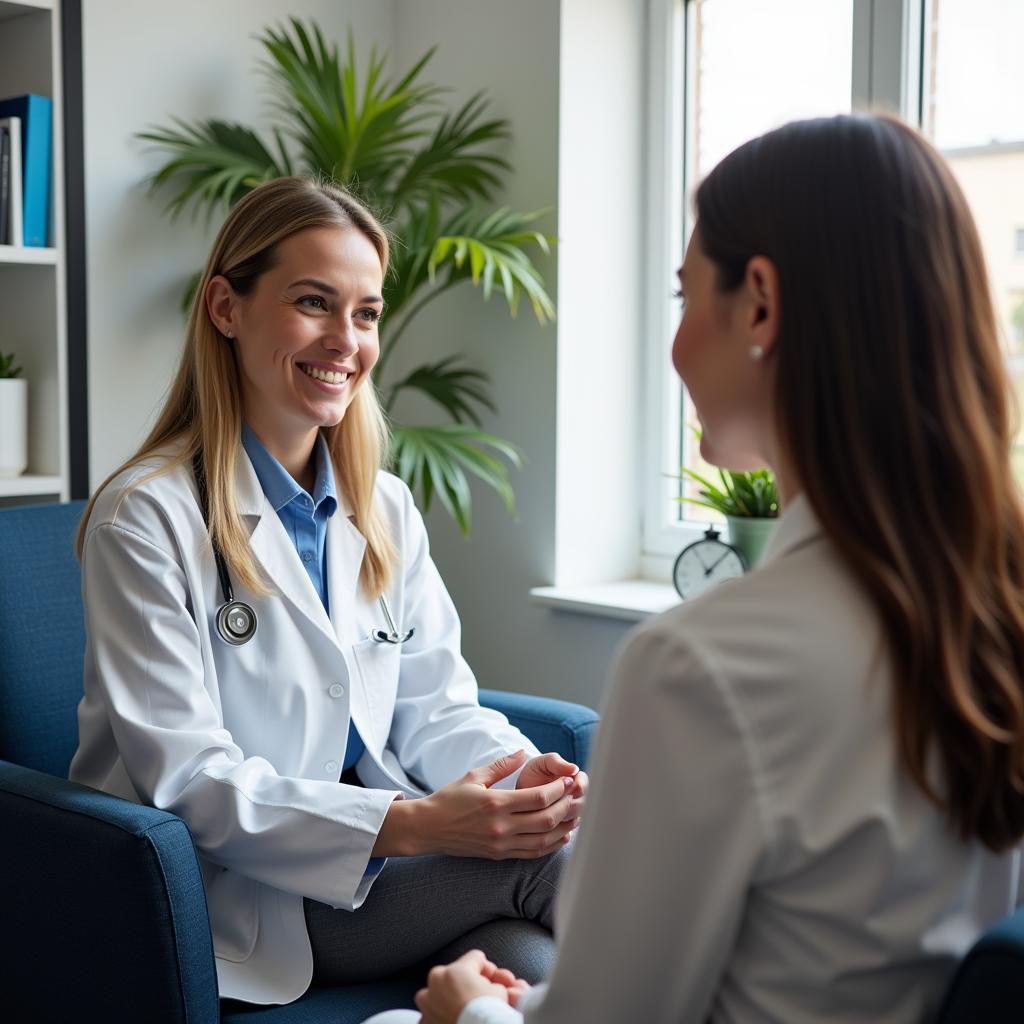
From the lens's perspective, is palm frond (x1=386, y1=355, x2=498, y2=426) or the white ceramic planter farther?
palm frond (x1=386, y1=355, x2=498, y2=426)

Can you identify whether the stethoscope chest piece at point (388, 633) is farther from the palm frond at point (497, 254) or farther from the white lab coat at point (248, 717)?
the palm frond at point (497, 254)

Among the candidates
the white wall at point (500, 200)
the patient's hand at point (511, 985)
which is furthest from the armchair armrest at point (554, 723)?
the patient's hand at point (511, 985)

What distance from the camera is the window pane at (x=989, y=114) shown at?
7.93ft

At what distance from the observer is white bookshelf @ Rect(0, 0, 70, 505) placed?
2.47 meters

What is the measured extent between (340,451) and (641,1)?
1.68 m

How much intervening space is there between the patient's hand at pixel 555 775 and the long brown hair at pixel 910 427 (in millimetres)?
880

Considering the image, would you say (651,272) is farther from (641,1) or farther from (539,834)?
(539,834)

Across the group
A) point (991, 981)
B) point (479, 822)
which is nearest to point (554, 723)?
point (479, 822)

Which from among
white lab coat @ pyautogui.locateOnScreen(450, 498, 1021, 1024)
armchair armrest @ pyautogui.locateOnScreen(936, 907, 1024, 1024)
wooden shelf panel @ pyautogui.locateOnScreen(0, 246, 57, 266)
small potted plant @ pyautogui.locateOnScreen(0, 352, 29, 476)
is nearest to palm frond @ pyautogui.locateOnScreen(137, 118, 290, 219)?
wooden shelf panel @ pyautogui.locateOnScreen(0, 246, 57, 266)

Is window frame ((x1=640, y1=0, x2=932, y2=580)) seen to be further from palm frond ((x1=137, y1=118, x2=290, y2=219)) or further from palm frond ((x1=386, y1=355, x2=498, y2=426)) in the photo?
palm frond ((x1=137, y1=118, x2=290, y2=219))

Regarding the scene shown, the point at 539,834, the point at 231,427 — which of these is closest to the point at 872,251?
the point at 539,834

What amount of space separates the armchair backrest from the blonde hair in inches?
10.3

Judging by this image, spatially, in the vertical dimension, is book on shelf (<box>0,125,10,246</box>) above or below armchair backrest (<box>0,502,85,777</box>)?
above

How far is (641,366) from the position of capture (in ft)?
10.3
